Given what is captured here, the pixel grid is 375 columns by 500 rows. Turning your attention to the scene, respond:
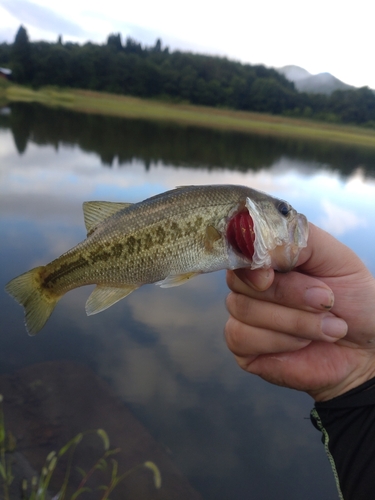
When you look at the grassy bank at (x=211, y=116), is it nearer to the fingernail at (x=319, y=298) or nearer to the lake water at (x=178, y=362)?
the lake water at (x=178, y=362)

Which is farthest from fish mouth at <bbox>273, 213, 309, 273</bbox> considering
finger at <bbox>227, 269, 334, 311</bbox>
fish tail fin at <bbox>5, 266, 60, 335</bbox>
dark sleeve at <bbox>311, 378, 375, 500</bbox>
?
fish tail fin at <bbox>5, 266, 60, 335</bbox>

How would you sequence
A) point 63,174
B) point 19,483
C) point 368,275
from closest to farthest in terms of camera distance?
point 368,275 < point 19,483 < point 63,174

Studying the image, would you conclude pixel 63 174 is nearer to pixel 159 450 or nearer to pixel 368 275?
pixel 159 450

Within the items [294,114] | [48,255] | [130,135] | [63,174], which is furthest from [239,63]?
[48,255]

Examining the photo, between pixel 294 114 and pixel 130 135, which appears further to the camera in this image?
pixel 294 114

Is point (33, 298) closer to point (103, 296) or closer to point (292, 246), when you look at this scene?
point (103, 296)

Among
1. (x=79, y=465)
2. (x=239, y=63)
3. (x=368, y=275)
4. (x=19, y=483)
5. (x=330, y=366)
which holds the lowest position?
(x=79, y=465)

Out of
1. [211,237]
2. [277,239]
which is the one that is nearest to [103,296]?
[211,237]
